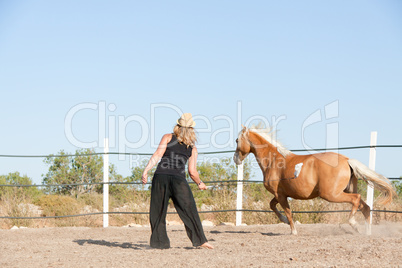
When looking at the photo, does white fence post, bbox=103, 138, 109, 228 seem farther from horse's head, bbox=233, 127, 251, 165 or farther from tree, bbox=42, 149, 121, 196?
tree, bbox=42, 149, 121, 196

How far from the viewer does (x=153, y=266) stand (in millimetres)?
4734

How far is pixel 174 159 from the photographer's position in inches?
225

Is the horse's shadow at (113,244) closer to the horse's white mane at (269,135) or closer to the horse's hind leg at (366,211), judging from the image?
the horse's white mane at (269,135)

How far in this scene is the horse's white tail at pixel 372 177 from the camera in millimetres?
6836

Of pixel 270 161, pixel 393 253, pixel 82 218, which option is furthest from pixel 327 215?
pixel 82 218

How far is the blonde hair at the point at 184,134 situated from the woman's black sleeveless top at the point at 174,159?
0.05m

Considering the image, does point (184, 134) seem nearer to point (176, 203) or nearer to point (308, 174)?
point (176, 203)

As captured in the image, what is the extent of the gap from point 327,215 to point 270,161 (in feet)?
10.1

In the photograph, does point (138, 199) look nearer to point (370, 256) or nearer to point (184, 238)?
point (184, 238)

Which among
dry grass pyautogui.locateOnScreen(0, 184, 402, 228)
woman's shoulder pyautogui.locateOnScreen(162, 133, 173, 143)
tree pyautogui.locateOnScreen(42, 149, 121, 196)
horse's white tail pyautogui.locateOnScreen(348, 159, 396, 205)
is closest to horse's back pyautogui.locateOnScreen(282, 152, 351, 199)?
horse's white tail pyautogui.locateOnScreen(348, 159, 396, 205)

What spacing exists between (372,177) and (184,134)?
311cm

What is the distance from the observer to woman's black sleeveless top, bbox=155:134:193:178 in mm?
5703

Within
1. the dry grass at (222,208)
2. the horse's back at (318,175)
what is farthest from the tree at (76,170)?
the horse's back at (318,175)

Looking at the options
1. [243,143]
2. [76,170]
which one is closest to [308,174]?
[243,143]
